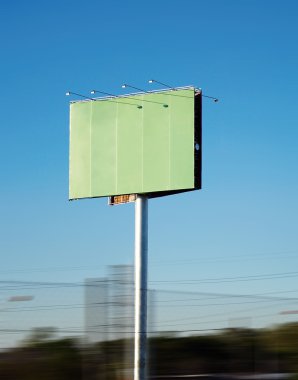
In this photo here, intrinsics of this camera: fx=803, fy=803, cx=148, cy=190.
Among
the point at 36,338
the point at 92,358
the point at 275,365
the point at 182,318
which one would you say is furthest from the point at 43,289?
the point at 275,365

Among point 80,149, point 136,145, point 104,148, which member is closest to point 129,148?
point 136,145

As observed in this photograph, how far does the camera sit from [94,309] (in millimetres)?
10469

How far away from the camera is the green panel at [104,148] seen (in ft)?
67.6

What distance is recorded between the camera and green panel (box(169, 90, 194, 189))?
19391 millimetres

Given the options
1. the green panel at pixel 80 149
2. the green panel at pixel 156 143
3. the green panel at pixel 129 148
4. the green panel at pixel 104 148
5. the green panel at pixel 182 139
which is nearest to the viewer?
the green panel at pixel 182 139

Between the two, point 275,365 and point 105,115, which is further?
point 105,115

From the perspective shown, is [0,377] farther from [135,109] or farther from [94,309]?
[135,109]

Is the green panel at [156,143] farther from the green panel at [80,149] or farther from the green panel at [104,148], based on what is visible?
the green panel at [80,149]

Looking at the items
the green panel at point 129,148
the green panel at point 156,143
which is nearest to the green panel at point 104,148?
the green panel at point 129,148

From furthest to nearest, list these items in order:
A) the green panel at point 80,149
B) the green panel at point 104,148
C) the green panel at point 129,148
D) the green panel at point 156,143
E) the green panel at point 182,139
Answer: the green panel at point 80,149
the green panel at point 104,148
the green panel at point 129,148
the green panel at point 156,143
the green panel at point 182,139

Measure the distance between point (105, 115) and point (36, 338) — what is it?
37.8 feet

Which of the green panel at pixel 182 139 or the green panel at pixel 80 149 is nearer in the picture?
the green panel at pixel 182 139

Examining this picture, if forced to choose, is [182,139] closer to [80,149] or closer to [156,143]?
[156,143]

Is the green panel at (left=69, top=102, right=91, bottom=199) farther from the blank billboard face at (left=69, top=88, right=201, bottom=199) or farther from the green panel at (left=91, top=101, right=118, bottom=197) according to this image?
the green panel at (left=91, top=101, right=118, bottom=197)
